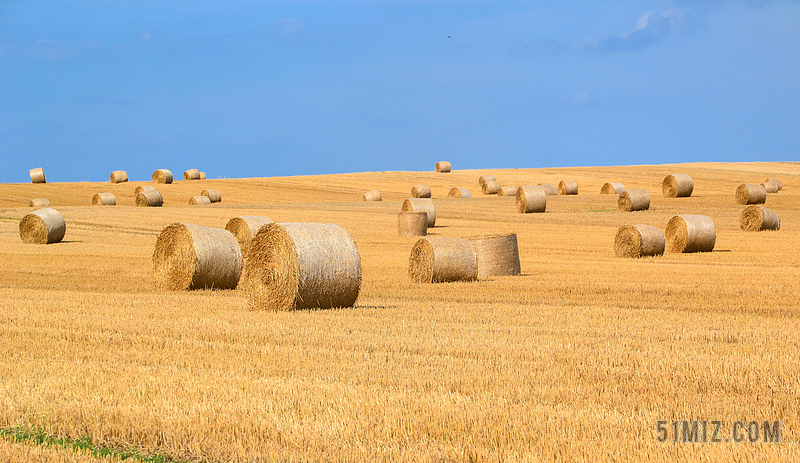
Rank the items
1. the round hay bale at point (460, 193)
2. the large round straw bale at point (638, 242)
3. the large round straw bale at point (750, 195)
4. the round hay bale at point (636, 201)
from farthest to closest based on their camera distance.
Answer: the round hay bale at point (460, 193) < the large round straw bale at point (750, 195) < the round hay bale at point (636, 201) < the large round straw bale at point (638, 242)

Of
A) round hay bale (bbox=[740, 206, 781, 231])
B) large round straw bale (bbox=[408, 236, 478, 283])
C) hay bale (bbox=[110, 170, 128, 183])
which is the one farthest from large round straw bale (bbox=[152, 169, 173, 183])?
large round straw bale (bbox=[408, 236, 478, 283])

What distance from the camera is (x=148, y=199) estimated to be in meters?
40.6

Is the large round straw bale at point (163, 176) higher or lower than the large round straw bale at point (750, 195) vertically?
higher

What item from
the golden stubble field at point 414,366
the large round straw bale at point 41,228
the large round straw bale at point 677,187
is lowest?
the golden stubble field at point 414,366

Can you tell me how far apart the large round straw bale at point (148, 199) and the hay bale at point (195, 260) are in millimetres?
27146

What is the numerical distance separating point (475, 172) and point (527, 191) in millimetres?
33933

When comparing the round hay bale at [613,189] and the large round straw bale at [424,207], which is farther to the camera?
the round hay bale at [613,189]

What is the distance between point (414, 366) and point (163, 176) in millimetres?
50141

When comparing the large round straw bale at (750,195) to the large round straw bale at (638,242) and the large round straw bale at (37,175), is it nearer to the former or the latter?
the large round straw bale at (638,242)

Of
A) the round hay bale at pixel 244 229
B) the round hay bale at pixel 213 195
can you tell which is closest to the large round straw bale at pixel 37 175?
the round hay bale at pixel 213 195

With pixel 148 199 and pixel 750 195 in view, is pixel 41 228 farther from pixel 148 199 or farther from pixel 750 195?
pixel 750 195

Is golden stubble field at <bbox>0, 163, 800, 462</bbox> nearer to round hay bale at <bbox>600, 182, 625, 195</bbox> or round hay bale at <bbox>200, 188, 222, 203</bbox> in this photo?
round hay bale at <bbox>200, 188, 222, 203</bbox>

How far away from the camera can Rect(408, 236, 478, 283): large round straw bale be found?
50.1 ft

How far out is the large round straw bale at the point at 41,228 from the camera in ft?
80.5
